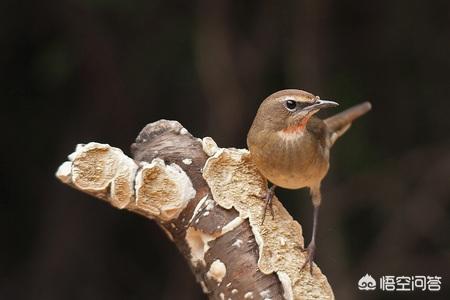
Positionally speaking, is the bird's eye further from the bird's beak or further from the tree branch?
the tree branch

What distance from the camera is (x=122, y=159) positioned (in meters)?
1.74

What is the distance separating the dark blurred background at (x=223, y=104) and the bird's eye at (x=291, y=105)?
88.9 inches

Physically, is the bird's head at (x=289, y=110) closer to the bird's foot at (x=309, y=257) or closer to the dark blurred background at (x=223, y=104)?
the bird's foot at (x=309, y=257)

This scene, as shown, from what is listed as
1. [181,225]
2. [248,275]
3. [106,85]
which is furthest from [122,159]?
[106,85]

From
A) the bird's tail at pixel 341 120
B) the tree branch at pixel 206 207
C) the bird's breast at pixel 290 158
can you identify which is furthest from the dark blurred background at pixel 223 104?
the tree branch at pixel 206 207

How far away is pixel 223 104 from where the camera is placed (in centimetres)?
436

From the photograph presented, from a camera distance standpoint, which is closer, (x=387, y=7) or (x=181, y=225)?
(x=181, y=225)

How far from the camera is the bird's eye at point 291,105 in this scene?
6.54 ft

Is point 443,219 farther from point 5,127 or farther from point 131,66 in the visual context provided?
point 5,127

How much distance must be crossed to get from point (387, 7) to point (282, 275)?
290 cm

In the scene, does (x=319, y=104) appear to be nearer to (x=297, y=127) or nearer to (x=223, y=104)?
(x=297, y=127)

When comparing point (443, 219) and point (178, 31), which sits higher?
point (178, 31)

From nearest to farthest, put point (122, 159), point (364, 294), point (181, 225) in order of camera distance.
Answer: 1. point (122, 159)
2. point (181, 225)
3. point (364, 294)

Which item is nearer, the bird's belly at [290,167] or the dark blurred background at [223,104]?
the bird's belly at [290,167]
